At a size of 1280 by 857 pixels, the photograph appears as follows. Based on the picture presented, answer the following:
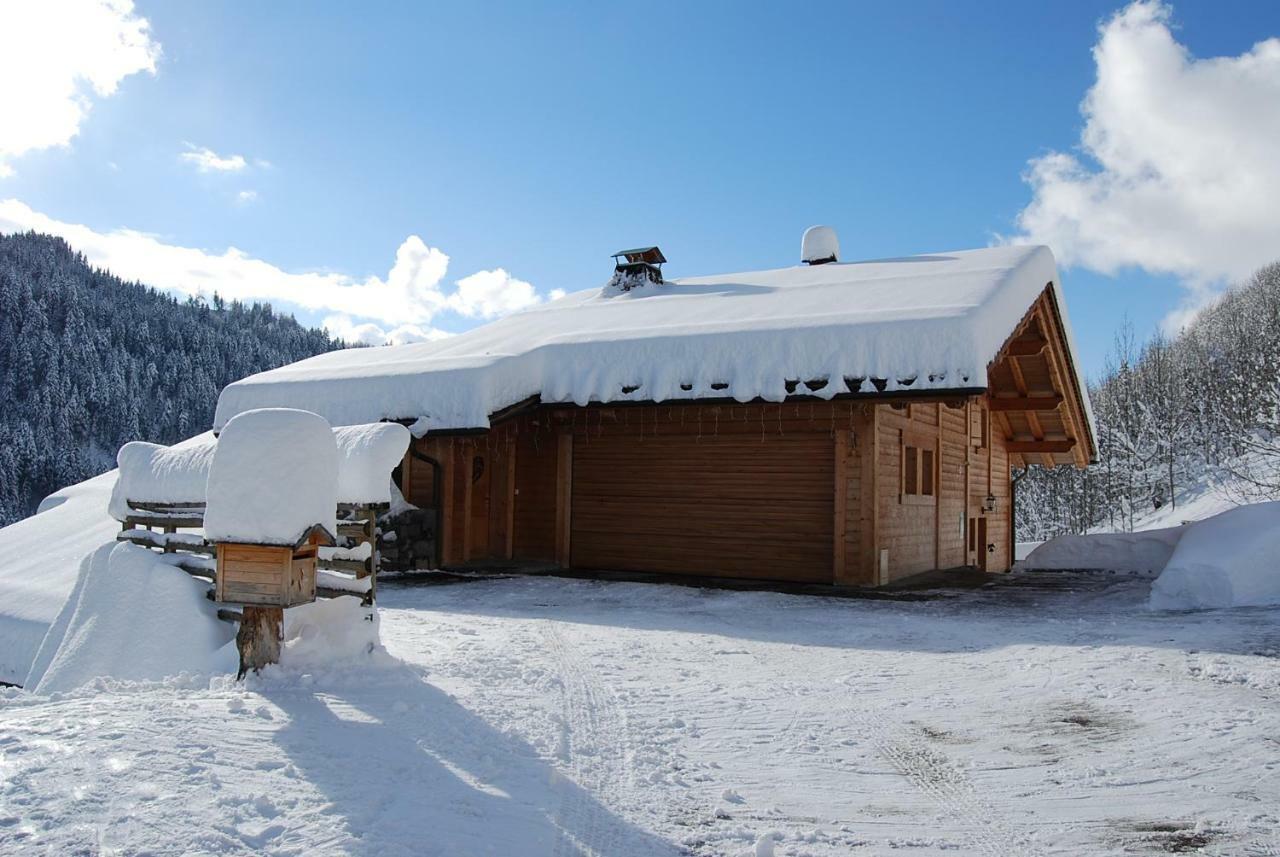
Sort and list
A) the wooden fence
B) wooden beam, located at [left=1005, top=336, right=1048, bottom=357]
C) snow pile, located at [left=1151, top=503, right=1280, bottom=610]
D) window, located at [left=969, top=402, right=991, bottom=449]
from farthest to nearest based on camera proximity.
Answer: window, located at [left=969, top=402, right=991, bottom=449] < wooden beam, located at [left=1005, top=336, right=1048, bottom=357] < snow pile, located at [left=1151, top=503, right=1280, bottom=610] < the wooden fence

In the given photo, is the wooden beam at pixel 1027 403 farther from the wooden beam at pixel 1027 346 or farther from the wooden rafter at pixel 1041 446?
the wooden rafter at pixel 1041 446

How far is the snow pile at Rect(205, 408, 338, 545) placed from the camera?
18.6 feet

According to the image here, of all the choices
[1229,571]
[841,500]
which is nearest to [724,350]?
[841,500]

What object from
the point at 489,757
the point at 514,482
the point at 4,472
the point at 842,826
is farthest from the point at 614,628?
the point at 4,472

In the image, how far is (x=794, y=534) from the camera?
512 inches

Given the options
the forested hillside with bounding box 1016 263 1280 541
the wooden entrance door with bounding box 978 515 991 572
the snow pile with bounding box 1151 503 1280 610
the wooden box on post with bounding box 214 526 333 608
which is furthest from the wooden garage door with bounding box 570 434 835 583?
the forested hillside with bounding box 1016 263 1280 541

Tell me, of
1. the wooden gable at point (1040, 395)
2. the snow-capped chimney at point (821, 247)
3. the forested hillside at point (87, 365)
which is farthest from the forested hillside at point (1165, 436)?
the forested hillside at point (87, 365)

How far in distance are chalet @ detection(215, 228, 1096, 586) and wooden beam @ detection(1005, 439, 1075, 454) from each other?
3234 millimetres

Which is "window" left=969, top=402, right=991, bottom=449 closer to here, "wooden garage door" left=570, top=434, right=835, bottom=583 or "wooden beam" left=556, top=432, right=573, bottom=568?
"wooden garage door" left=570, top=434, right=835, bottom=583

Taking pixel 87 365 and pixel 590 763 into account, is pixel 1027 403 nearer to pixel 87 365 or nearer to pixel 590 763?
pixel 590 763

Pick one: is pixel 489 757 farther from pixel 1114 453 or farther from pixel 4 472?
pixel 4 472

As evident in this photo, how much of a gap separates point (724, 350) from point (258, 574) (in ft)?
26.9

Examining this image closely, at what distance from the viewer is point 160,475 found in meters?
8.62

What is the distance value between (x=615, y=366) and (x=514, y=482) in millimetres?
3333
